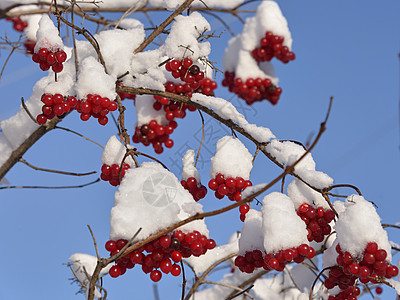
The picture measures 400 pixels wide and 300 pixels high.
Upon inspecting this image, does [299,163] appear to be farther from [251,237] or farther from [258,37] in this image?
[258,37]

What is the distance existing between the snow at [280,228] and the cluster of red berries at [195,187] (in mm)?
542

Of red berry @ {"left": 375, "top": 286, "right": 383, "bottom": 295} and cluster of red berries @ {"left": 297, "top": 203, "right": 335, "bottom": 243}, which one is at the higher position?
red berry @ {"left": 375, "top": 286, "right": 383, "bottom": 295}

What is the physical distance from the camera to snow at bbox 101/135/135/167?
218cm

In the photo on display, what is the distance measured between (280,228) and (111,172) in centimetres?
91

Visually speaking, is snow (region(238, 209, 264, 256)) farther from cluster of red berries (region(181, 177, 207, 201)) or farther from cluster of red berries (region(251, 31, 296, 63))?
cluster of red berries (region(251, 31, 296, 63))

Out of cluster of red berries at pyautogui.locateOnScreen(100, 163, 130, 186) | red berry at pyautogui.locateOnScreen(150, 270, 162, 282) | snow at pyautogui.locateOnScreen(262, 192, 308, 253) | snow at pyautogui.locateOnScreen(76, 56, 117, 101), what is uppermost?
snow at pyautogui.locateOnScreen(76, 56, 117, 101)

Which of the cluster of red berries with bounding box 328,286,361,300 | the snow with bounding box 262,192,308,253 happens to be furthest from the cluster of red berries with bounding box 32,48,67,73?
the cluster of red berries with bounding box 328,286,361,300

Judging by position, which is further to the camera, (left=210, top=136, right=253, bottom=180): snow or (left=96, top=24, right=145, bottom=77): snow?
(left=96, top=24, right=145, bottom=77): snow

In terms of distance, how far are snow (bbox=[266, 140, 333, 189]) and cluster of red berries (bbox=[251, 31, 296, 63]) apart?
6.05 feet

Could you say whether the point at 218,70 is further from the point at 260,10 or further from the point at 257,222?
the point at 260,10

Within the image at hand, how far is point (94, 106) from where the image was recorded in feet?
6.31

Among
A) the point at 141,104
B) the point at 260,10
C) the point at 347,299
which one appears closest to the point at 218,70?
the point at 141,104

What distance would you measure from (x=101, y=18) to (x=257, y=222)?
222cm

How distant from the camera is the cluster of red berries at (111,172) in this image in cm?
215
